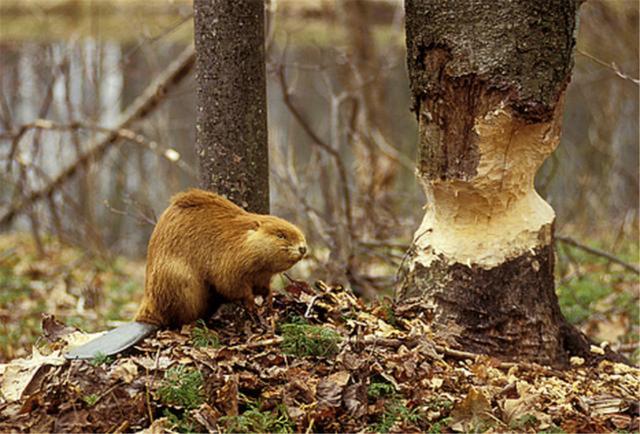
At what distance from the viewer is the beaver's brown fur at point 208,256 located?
2.77m

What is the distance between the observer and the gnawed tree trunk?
115 inches

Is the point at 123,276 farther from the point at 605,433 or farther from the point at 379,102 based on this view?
the point at 605,433

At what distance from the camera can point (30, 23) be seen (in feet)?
34.0

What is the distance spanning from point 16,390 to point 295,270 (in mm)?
3504

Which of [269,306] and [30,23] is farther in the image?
[30,23]

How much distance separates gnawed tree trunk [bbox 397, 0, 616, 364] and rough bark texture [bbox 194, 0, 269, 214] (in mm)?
591

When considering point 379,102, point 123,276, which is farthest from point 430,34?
point 379,102

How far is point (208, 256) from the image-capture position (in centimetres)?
281

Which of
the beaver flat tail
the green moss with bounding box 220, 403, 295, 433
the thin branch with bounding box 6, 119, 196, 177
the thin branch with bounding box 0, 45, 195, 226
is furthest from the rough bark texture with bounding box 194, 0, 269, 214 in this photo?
the thin branch with bounding box 0, 45, 195, 226

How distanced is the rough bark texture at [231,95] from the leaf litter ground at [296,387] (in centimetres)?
51

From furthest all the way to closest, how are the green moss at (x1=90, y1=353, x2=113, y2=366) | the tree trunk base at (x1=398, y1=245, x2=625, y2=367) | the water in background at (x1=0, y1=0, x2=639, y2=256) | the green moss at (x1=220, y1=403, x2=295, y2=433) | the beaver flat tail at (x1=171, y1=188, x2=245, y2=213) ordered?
the water in background at (x1=0, y1=0, x2=639, y2=256), the tree trunk base at (x1=398, y1=245, x2=625, y2=367), the beaver flat tail at (x1=171, y1=188, x2=245, y2=213), the green moss at (x1=90, y1=353, x2=113, y2=366), the green moss at (x1=220, y1=403, x2=295, y2=433)

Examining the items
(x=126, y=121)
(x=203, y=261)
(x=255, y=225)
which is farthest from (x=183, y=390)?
(x=126, y=121)

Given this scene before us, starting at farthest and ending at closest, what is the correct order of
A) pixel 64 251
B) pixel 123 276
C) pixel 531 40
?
1. pixel 64 251
2. pixel 123 276
3. pixel 531 40

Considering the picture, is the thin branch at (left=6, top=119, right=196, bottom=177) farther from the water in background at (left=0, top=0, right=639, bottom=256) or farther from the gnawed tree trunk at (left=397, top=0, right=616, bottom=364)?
the gnawed tree trunk at (left=397, top=0, right=616, bottom=364)
